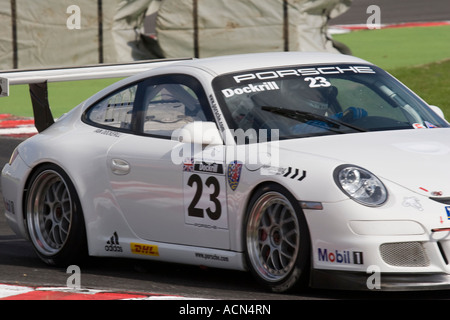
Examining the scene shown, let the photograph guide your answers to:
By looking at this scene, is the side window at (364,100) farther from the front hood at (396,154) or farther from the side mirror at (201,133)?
the side mirror at (201,133)

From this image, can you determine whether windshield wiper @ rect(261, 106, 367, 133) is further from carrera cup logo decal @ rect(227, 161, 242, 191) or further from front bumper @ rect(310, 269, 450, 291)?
front bumper @ rect(310, 269, 450, 291)

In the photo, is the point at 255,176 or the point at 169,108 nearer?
the point at 255,176

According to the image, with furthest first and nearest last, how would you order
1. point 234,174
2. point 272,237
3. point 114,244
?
point 114,244 → point 234,174 → point 272,237

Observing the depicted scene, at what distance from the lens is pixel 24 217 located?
7.66 meters

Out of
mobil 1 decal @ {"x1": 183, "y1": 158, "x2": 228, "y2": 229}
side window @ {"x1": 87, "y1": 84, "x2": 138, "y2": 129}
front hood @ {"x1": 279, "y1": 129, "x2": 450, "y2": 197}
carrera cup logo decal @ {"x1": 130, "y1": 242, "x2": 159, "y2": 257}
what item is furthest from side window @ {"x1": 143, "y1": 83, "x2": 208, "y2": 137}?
front hood @ {"x1": 279, "y1": 129, "x2": 450, "y2": 197}

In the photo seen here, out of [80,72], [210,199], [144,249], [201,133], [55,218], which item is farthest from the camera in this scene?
[80,72]

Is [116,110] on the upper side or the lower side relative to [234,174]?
upper

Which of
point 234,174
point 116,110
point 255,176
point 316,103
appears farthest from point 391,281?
point 116,110

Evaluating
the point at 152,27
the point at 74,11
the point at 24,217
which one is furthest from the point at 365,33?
the point at 24,217

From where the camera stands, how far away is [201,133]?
6355mm

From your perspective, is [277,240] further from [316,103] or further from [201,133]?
[316,103]

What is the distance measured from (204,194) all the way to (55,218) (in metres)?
1.58

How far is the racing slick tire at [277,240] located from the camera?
5.73 meters
